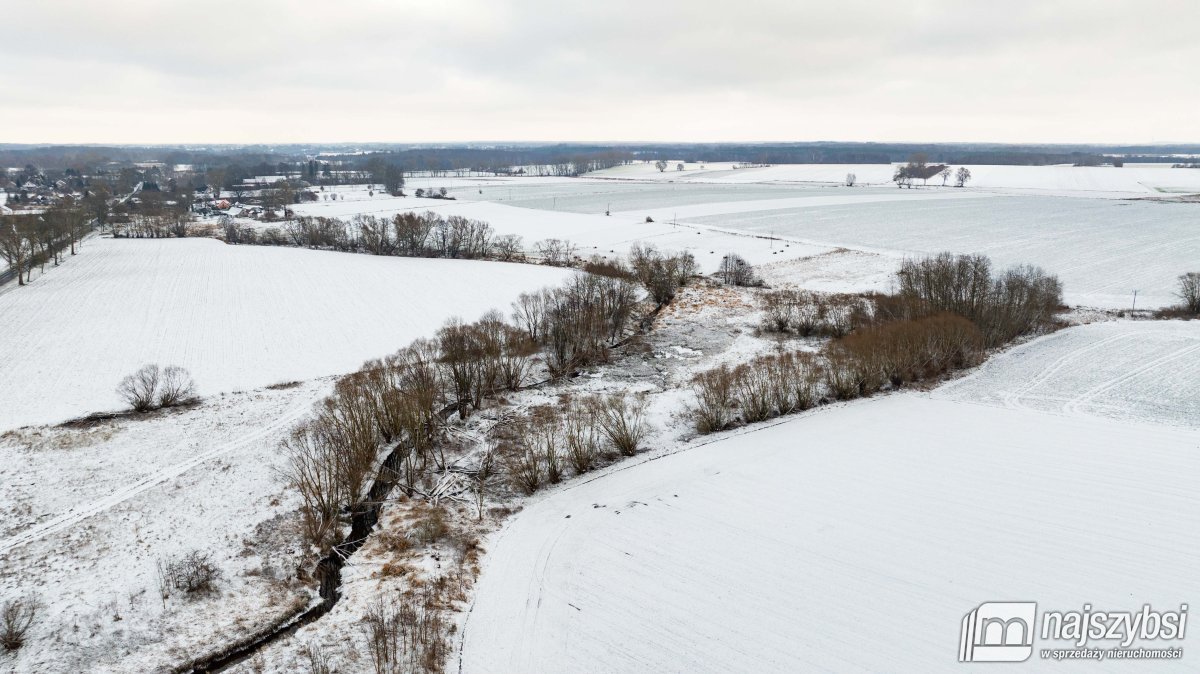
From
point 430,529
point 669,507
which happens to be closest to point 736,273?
point 669,507

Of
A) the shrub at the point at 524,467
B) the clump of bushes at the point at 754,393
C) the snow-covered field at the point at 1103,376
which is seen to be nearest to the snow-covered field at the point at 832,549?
the shrub at the point at 524,467

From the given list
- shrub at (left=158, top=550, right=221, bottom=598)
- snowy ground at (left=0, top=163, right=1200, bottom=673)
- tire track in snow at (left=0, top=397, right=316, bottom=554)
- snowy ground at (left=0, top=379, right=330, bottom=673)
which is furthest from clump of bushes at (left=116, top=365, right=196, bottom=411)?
shrub at (left=158, top=550, right=221, bottom=598)

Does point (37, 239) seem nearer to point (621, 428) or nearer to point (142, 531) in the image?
point (142, 531)

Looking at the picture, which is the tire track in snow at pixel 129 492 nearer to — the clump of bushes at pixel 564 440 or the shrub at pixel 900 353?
the clump of bushes at pixel 564 440

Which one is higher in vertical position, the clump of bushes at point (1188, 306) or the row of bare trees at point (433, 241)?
the row of bare trees at point (433, 241)

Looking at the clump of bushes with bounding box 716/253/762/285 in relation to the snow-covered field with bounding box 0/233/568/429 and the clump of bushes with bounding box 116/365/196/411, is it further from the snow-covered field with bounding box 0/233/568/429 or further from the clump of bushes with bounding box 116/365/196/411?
the clump of bushes with bounding box 116/365/196/411

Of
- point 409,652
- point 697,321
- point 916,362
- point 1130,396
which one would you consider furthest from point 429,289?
point 1130,396
